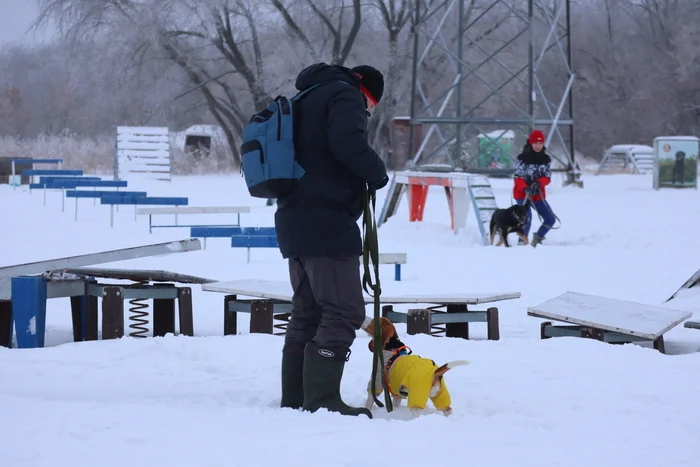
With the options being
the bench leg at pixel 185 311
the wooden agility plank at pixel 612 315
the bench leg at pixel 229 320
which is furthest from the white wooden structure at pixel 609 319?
the bench leg at pixel 185 311

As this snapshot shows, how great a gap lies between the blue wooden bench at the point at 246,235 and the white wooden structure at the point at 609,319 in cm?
428

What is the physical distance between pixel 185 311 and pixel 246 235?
13.3 feet

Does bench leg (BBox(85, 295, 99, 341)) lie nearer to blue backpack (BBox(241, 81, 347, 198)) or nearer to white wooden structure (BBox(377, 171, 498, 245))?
blue backpack (BBox(241, 81, 347, 198))

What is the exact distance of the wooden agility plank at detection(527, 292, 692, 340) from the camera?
20.1 ft

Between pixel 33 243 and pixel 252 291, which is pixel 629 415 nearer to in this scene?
pixel 252 291

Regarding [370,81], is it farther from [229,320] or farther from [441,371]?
[229,320]

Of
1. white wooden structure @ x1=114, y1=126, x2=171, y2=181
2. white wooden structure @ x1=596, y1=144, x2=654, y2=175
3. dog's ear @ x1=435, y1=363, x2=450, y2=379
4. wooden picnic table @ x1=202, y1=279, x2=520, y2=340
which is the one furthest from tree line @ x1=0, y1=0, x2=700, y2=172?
dog's ear @ x1=435, y1=363, x2=450, y2=379

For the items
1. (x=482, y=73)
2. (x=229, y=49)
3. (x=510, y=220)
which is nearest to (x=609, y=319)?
(x=510, y=220)

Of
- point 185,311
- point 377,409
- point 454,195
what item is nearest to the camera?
point 377,409

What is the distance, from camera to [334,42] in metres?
32.9

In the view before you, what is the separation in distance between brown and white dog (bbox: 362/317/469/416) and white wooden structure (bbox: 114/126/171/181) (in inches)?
913

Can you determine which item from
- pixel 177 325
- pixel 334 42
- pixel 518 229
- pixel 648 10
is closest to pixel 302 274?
pixel 177 325

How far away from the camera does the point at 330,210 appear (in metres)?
4.20

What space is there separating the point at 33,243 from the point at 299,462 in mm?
9796
